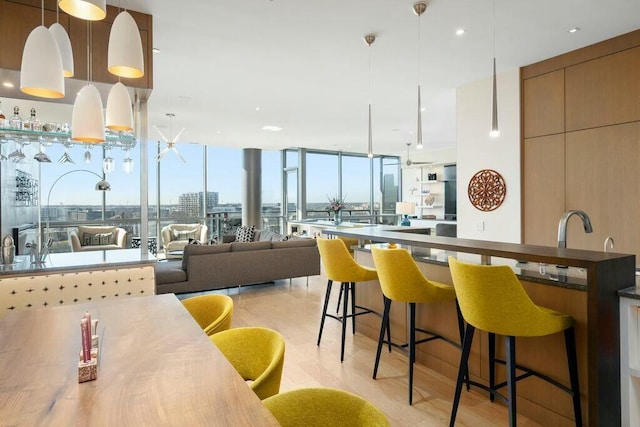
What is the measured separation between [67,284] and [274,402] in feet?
7.23

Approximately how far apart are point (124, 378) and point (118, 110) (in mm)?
1322

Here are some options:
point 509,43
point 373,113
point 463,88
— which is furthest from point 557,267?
point 373,113

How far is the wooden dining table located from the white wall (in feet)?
13.1

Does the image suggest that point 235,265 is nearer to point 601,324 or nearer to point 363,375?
point 363,375

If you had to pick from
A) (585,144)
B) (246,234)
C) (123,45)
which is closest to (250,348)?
(123,45)

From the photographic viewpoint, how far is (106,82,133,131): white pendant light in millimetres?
1923

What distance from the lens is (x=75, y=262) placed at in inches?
115

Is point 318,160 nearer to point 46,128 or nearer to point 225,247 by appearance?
point 225,247

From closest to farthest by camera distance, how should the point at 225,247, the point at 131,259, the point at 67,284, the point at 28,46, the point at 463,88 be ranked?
the point at 28,46, the point at 67,284, the point at 131,259, the point at 463,88, the point at 225,247

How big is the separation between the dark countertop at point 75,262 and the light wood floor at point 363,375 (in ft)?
4.83

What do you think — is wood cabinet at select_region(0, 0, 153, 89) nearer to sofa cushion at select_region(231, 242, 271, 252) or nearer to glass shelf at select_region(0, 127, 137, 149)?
glass shelf at select_region(0, 127, 137, 149)

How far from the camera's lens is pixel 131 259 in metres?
3.06

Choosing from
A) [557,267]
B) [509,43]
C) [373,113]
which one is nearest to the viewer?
[557,267]

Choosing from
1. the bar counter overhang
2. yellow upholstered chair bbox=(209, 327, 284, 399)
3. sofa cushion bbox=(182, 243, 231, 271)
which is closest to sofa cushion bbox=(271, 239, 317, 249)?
sofa cushion bbox=(182, 243, 231, 271)
